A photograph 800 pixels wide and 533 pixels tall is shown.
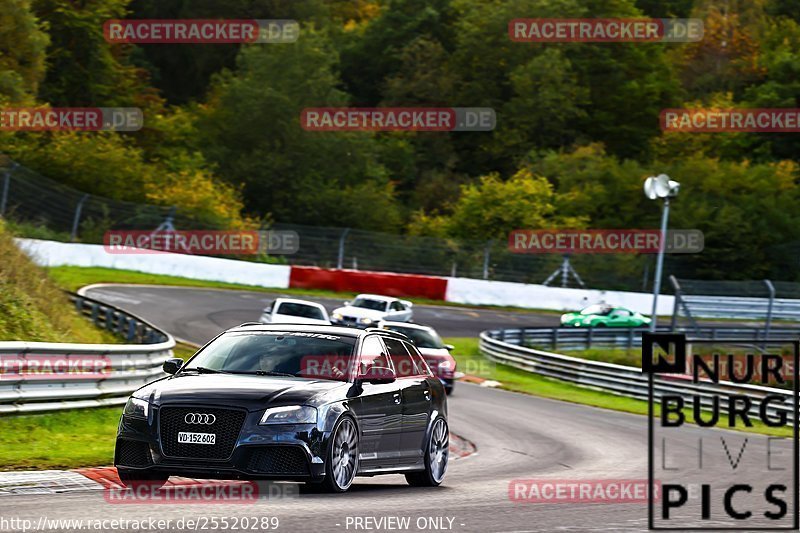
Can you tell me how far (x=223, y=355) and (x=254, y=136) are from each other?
70500 mm

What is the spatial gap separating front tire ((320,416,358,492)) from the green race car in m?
36.2

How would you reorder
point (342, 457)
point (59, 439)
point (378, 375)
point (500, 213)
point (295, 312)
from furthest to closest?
point (500, 213) → point (295, 312) → point (59, 439) → point (378, 375) → point (342, 457)

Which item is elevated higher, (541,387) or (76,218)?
(76,218)

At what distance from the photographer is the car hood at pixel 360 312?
34978 mm

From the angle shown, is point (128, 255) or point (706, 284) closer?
point (706, 284)

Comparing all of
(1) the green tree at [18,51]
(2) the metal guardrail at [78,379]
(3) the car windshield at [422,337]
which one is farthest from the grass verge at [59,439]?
(1) the green tree at [18,51]

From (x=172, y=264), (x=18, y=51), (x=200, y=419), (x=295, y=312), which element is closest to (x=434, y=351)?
(x=295, y=312)

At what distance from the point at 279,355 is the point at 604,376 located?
22165 millimetres

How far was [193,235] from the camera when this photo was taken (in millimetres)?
49594

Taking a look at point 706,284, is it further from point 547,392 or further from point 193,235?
point 193,235

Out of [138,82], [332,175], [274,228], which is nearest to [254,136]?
[332,175]

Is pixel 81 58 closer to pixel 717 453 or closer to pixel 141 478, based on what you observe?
pixel 717 453

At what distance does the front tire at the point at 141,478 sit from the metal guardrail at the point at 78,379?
463 centimetres

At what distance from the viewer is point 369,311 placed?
1407 inches
